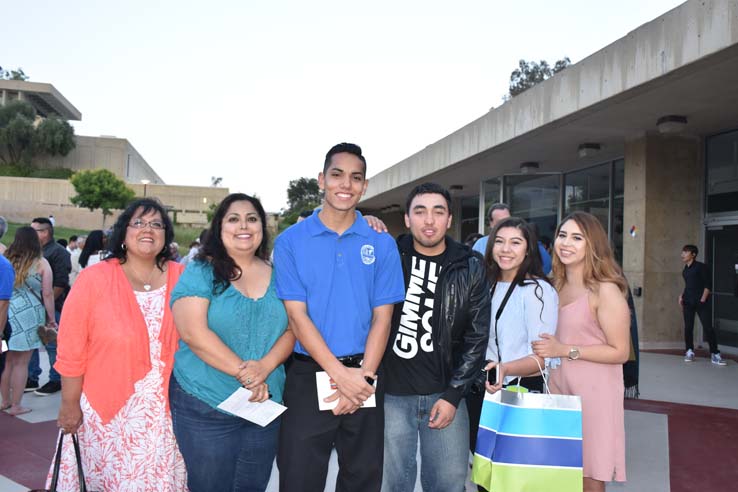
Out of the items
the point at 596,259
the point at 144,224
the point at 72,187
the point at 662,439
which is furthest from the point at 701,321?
the point at 72,187

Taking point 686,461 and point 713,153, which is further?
point 713,153

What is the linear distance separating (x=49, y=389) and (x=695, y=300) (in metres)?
9.22

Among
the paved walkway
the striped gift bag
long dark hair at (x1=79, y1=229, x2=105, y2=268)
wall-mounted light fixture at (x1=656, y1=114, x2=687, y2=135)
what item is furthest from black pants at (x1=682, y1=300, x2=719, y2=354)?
long dark hair at (x1=79, y1=229, x2=105, y2=268)

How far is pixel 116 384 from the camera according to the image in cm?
265

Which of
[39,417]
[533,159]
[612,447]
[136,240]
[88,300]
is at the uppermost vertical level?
[533,159]

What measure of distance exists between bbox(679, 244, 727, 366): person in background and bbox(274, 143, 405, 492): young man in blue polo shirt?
8078mm

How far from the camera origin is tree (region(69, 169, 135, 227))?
44688 millimetres

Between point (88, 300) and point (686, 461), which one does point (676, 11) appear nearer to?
point (686, 461)

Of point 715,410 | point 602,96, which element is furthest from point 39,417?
point 602,96

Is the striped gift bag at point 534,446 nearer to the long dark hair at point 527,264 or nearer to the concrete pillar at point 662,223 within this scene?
the long dark hair at point 527,264

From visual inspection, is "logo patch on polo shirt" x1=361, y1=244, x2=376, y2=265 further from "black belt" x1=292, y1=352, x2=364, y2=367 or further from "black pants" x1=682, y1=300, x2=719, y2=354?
"black pants" x1=682, y1=300, x2=719, y2=354

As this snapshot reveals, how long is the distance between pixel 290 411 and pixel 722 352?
390 inches

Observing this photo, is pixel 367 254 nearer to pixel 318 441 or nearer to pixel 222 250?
pixel 222 250

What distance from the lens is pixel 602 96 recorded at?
7.36 m
